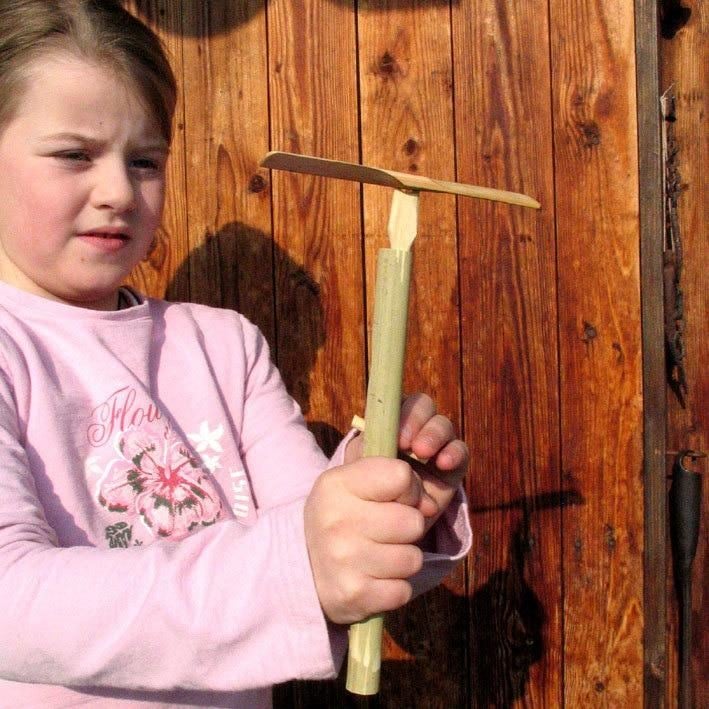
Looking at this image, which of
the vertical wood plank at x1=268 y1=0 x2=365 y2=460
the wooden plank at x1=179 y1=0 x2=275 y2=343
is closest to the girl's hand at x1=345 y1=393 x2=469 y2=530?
the vertical wood plank at x1=268 y1=0 x2=365 y2=460

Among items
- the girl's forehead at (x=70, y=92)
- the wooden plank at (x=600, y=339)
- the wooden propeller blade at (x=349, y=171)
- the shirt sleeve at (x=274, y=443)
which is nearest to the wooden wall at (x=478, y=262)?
the wooden plank at (x=600, y=339)

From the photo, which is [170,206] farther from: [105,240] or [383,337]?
[383,337]

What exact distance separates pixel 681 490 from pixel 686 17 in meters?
0.99


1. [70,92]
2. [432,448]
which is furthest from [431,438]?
[70,92]

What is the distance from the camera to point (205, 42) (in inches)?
68.5

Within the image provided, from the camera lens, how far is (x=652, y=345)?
160 cm

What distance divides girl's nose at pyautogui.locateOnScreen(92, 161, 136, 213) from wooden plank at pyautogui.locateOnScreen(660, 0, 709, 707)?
1.16 m

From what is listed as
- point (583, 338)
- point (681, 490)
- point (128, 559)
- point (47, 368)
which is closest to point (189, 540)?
point (128, 559)

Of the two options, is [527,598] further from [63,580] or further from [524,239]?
[63,580]

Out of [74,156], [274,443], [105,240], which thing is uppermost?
[74,156]

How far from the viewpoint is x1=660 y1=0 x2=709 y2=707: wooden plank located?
170cm

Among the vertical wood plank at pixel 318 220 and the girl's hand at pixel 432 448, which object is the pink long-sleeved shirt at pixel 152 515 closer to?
the girl's hand at pixel 432 448

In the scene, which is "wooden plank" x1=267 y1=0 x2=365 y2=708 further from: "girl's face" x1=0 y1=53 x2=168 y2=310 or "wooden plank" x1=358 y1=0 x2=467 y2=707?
"girl's face" x1=0 y1=53 x2=168 y2=310

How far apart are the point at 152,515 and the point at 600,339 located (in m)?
0.98
